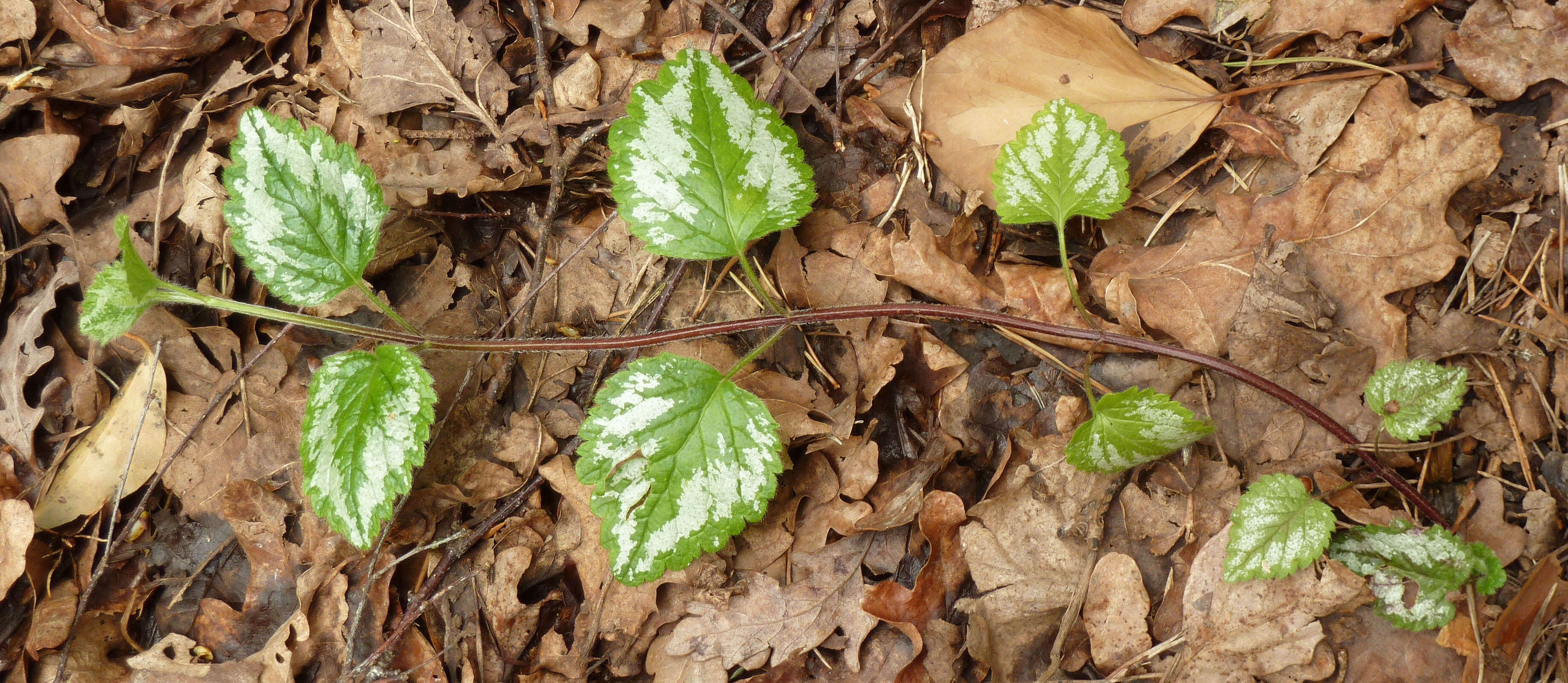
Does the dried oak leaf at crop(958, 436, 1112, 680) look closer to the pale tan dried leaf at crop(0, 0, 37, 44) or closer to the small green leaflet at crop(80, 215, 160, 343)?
the small green leaflet at crop(80, 215, 160, 343)

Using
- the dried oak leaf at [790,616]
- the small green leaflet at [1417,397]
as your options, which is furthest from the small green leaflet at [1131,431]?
the dried oak leaf at [790,616]

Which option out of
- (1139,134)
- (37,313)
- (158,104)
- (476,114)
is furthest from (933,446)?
(37,313)

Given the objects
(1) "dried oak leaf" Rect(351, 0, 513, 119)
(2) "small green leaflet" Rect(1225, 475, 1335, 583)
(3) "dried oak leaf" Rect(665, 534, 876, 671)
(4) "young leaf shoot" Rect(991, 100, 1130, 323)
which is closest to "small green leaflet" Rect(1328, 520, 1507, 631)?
(2) "small green leaflet" Rect(1225, 475, 1335, 583)

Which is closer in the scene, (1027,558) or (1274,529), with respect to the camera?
(1274,529)

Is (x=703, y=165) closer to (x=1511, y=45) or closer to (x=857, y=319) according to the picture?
(x=857, y=319)

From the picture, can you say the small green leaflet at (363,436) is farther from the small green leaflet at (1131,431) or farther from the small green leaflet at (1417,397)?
the small green leaflet at (1417,397)

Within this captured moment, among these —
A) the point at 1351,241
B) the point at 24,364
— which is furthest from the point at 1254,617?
the point at 24,364

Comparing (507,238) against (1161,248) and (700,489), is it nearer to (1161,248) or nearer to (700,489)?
(700,489)
